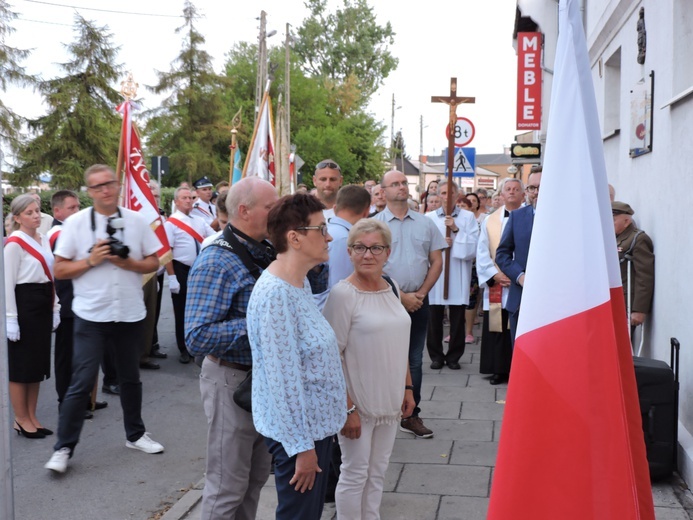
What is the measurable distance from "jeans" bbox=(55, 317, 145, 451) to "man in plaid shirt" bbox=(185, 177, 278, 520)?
2215 mm

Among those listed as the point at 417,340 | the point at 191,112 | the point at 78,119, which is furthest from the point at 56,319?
the point at 191,112

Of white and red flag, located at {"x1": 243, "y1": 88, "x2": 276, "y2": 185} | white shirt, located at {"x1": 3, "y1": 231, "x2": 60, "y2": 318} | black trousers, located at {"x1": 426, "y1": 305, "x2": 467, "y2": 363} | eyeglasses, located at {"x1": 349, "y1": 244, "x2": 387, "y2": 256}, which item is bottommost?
→ black trousers, located at {"x1": 426, "y1": 305, "x2": 467, "y2": 363}

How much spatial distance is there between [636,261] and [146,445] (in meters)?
3.94

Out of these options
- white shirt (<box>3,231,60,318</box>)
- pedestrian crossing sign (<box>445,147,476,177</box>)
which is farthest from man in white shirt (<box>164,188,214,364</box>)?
pedestrian crossing sign (<box>445,147,476,177</box>)

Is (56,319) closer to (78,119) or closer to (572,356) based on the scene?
(572,356)

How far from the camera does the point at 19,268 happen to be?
6.45 metres

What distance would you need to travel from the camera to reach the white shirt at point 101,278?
19.3 feet

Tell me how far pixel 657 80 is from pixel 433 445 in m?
3.43

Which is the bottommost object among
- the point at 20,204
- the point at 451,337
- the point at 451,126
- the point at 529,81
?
the point at 451,337

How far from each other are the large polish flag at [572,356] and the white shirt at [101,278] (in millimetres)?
3907

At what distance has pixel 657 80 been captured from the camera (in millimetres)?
6859

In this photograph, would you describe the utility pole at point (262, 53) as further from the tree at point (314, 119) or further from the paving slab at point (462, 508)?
the paving slab at point (462, 508)

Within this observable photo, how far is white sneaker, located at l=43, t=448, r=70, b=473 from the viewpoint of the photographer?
18.6 ft

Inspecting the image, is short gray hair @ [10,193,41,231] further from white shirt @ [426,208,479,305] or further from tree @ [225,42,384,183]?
tree @ [225,42,384,183]
